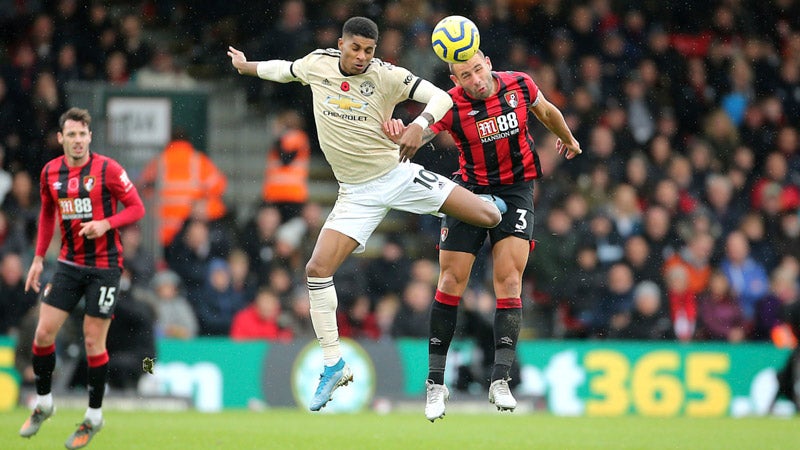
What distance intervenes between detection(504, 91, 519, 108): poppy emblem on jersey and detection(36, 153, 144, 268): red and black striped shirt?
3418mm

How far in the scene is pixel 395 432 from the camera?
12414mm

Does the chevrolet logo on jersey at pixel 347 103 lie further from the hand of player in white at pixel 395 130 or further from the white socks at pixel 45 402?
the white socks at pixel 45 402

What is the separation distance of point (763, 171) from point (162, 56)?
898 centimetres

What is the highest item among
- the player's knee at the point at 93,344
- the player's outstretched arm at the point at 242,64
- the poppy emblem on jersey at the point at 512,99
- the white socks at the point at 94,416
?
the player's outstretched arm at the point at 242,64

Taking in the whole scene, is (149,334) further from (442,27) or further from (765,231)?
(765,231)

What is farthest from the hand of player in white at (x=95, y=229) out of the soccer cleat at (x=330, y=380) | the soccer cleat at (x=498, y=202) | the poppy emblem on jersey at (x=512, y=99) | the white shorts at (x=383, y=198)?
the poppy emblem on jersey at (x=512, y=99)

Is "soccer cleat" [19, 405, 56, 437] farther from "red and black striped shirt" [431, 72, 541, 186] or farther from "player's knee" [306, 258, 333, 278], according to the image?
"red and black striped shirt" [431, 72, 541, 186]

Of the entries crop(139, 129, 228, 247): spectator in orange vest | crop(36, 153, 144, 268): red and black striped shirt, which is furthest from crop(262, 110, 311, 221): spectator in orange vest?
crop(36, 153, 144, 268): red and black striped shirt

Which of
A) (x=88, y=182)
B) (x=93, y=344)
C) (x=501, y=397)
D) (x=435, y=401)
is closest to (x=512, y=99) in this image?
(x=501, y=397)

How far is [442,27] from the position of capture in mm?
9977

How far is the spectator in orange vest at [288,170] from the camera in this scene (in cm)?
1731

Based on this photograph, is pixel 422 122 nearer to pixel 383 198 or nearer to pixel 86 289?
pixel 383 198

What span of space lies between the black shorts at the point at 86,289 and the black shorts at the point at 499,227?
3083 millimetres

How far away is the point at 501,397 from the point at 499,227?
1439 millimetres
